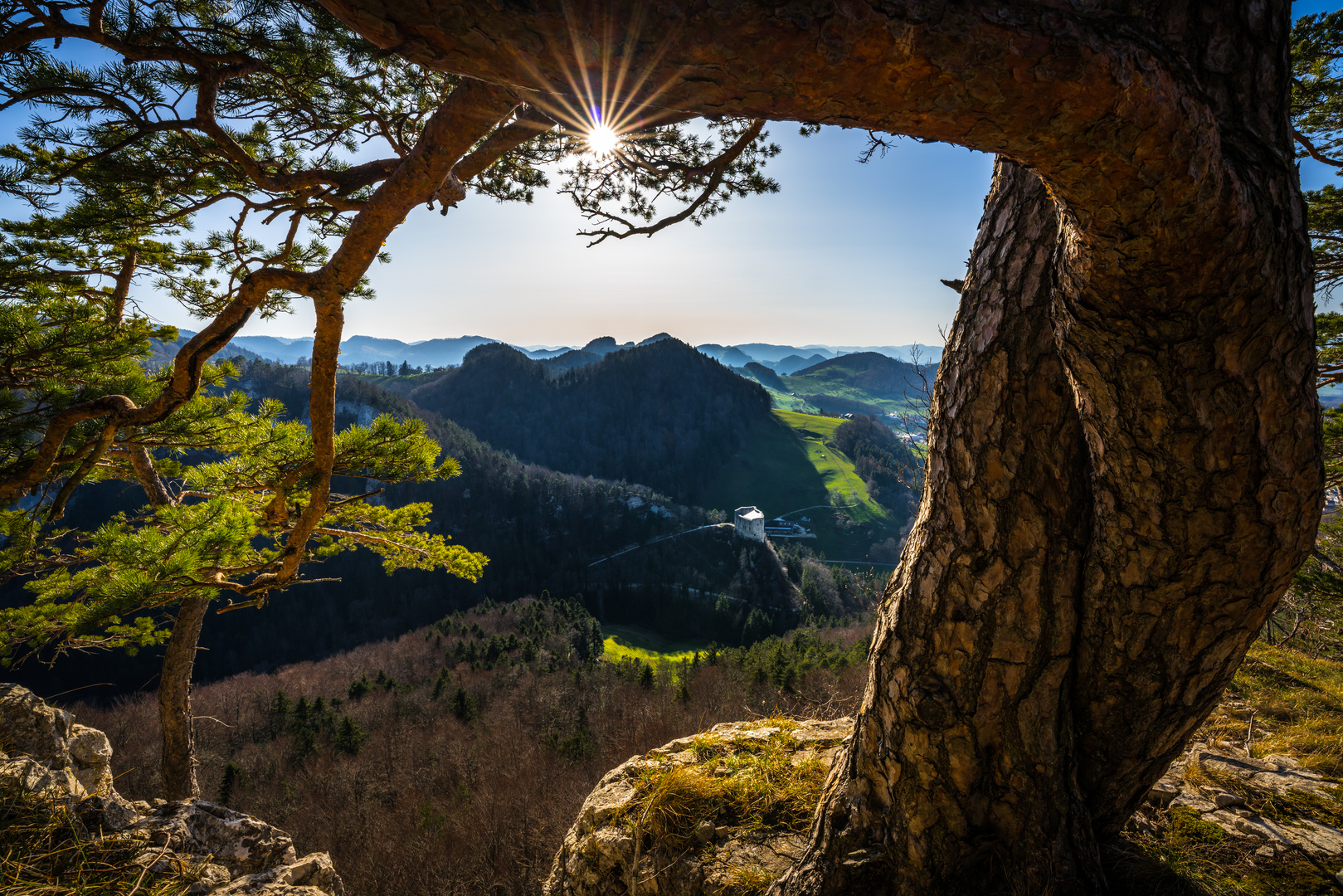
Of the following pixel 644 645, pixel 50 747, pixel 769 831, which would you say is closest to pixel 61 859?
pixel 50 747

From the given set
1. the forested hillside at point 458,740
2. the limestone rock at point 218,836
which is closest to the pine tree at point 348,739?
the forested hillside at point 458,740

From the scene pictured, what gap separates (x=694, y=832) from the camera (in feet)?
9.37

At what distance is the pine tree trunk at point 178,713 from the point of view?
7.39 meters

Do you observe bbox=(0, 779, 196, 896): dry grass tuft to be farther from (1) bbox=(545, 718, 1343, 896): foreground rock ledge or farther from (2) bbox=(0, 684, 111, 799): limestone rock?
(1) bbox=(545, 718, 1343, 896): foreground rock ledge

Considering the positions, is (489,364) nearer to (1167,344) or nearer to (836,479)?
(836,479)

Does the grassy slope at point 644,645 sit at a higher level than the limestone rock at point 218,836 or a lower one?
lower

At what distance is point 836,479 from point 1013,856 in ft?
377

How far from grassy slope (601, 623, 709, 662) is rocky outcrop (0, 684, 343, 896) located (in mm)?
53114

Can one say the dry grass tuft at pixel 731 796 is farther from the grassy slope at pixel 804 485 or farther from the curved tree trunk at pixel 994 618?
the grassy slope at pixel 804 485

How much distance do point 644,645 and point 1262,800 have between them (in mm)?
64413

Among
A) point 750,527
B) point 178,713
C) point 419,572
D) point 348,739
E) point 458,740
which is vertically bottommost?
point 419,572

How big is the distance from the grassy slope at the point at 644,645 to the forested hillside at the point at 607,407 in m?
54.9

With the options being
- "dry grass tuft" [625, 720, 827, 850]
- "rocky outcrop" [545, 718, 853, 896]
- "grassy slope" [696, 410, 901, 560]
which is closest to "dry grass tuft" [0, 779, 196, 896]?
"rocky outcrop" [545, 718, 853, 896]

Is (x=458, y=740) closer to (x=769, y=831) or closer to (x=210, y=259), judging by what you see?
(x=210, y=259)
